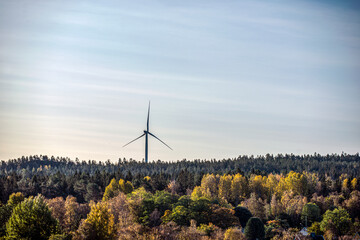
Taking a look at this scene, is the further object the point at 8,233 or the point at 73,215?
the point at 73,215

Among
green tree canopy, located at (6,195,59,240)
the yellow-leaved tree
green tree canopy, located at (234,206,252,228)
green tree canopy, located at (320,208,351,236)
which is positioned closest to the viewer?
green tree canopy, located at (6,195,59,240)

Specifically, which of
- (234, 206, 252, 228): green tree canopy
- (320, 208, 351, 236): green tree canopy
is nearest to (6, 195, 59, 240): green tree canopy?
(234, 206, 252, 228): green tree canopy

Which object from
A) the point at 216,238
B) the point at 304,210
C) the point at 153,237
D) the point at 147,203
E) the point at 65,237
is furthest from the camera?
the point at 304,210

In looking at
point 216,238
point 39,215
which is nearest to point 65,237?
point 39,215

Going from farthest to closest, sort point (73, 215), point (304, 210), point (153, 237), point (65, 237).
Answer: point (304, 210)
point (73, 215)
point (153, 237)
point (65, 237)

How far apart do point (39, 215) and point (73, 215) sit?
1995 inches

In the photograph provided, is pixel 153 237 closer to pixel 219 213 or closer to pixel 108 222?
pixel 108 222

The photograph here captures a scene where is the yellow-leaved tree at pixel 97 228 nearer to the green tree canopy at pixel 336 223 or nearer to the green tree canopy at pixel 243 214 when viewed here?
the green tree canopy at pixel 243 214

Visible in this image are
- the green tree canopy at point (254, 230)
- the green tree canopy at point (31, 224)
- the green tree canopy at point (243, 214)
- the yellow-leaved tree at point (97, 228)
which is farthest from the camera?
the green tree canopy at point (243, 214)

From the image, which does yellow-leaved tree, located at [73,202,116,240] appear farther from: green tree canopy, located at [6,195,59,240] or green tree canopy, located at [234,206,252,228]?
green tree canopy, located at [234,206,252,228]

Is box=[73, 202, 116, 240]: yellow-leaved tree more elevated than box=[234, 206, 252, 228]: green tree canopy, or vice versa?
box=[73, 202, 116, 240]: yellow-leaved tree

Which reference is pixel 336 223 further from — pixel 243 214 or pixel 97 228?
pixel 97 228

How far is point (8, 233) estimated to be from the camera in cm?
11094

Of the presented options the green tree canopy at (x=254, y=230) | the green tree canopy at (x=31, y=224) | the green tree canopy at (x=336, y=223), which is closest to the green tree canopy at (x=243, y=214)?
the green tree canopy at (x=336, y=223)
